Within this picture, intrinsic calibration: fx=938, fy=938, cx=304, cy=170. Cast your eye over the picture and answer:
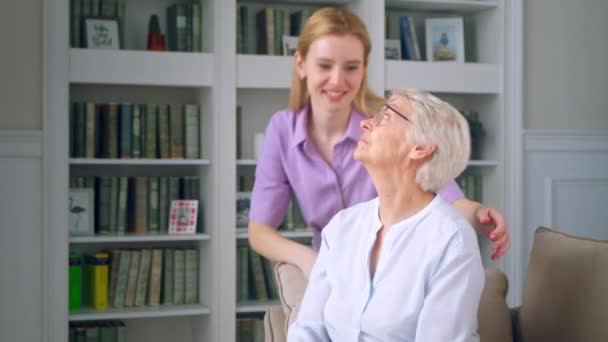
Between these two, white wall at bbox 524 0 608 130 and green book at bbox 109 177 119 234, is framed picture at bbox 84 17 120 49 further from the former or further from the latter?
white wall at bbox 524 0 608 130

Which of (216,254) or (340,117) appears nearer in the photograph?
(340,117)

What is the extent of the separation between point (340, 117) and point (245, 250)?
1.74 meters

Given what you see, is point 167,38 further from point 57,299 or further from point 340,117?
point 340,117

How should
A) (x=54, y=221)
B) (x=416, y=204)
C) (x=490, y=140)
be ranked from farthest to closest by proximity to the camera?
(x=490, y=140)
(x=54, y=221)
(x=416, y=204)

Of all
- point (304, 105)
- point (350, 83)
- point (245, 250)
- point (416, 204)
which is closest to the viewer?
point (416, 204)

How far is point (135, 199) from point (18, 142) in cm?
57

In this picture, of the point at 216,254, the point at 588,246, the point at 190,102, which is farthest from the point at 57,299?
the point at 588,246

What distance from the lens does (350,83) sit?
2559mm

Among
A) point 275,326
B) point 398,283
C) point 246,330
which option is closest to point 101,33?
point 246,330

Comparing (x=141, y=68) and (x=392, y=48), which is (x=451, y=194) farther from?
(x=392, y=48)

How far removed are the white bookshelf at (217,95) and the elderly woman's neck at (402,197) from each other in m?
2.06

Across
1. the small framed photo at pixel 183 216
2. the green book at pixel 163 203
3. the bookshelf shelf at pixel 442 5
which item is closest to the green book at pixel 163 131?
the green book at pixel 163 203

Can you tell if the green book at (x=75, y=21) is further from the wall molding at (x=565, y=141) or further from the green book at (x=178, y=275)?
the wall molding at (x=565, y=141)

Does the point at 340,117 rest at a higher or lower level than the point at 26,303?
higher
